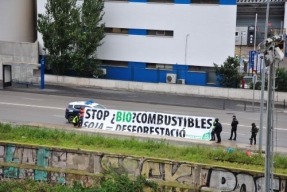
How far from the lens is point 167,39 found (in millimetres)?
46625

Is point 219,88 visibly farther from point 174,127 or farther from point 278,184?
point 278,184

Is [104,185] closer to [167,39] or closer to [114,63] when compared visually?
[167,39]

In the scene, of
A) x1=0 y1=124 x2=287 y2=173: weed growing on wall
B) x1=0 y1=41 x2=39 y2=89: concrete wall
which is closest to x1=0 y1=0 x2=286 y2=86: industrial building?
x1=0 y1=41 x2=39 y2=89: concrete wall

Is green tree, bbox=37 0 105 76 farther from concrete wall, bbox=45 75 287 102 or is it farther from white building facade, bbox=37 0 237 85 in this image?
white building facade, bbox=37 0 237 85

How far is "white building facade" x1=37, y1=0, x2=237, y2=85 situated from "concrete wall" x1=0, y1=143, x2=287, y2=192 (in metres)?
26.0

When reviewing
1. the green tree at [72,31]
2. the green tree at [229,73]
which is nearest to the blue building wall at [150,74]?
the green tree at [229,73]

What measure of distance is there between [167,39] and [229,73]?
6487 mm

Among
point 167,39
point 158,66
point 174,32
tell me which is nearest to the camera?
point 174,32

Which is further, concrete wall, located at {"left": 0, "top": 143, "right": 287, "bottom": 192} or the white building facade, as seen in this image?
the white building facade

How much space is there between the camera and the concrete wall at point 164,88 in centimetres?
4384

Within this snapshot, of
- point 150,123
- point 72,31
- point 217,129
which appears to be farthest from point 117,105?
point 217,129

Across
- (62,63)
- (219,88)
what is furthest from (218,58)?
(62,63)

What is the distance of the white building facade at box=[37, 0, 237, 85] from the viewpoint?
149 feet

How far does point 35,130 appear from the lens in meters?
24.5
